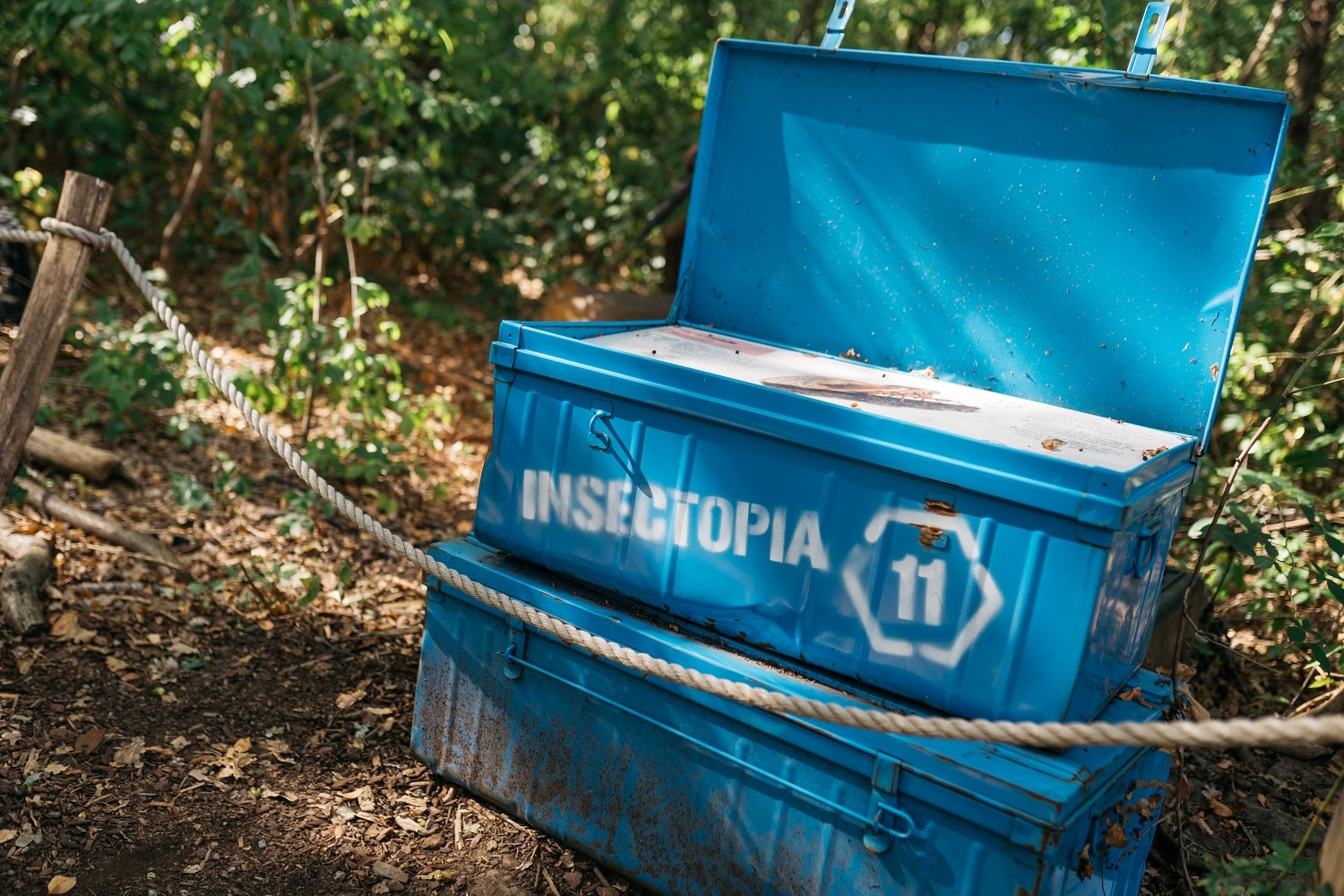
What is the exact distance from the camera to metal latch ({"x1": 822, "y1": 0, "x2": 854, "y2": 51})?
3293mm

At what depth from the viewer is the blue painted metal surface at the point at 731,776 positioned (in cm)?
230

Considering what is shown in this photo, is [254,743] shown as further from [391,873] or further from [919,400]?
[919,400]

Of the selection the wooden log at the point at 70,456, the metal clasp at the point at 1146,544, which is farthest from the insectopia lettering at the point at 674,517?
the wooden log at the point at 70,456

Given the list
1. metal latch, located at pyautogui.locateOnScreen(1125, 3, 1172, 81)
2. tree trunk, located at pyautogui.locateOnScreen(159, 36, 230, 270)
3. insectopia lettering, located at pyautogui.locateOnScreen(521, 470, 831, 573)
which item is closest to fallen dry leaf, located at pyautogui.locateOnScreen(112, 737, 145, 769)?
insectopia lettering, located at pyautogui.locateOnScreen(521, 470, 831, 573)

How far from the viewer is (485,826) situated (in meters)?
3.16

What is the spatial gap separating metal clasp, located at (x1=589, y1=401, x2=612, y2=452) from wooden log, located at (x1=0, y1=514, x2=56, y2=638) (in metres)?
2.24

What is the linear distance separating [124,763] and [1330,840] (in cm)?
315

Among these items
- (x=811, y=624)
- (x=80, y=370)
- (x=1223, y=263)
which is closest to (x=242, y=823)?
(x=811, y=624)

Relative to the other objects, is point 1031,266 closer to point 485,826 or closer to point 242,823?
point 485,826

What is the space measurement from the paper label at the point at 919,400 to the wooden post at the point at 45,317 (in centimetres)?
180

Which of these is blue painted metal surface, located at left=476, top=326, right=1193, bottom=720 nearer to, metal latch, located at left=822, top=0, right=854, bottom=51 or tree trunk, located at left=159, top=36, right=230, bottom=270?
metal latch, located at left=822, top=0, right=854, bottom=51

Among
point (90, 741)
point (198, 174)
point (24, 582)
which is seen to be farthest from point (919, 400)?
point (198, 174)

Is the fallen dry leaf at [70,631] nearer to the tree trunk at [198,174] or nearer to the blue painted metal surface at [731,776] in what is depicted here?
the blue painted metal surface at [731,776]

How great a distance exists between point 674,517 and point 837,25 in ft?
5.60
